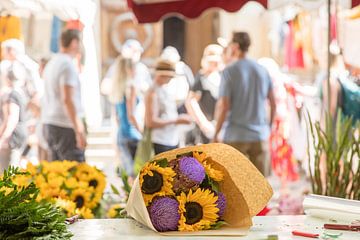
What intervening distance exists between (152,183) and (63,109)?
452 cm

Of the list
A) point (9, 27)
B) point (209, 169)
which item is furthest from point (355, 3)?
point (9, 27)

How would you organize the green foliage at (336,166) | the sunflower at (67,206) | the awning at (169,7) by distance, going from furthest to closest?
the awning at (169,7)
the green foliage at (336,166)
the sunflower at (67,206)

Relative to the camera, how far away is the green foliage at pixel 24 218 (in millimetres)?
1659

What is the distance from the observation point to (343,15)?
268 inches

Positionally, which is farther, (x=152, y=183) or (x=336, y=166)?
(x=336, y=166)

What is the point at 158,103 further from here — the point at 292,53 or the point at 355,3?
the point at 355,3

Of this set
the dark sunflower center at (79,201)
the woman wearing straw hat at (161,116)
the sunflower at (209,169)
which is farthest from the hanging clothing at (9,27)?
the sunflower at (209,169)

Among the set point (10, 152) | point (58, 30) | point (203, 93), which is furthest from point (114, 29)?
point (10, 152)

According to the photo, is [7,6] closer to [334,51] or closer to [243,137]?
[243,137]

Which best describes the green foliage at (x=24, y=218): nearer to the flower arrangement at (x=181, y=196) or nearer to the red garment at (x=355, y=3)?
the flower arrangement at (x=181, y=196)

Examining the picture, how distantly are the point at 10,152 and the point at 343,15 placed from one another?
3101 mm

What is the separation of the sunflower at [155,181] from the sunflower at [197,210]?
0.13ft

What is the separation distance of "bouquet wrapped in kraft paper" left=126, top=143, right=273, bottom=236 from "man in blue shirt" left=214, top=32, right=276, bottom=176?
13.2 feet

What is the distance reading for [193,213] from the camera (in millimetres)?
1877
